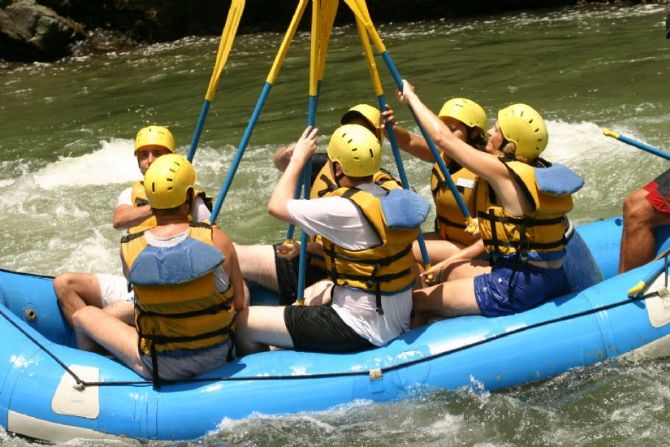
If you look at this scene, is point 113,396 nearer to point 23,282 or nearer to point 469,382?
point 23,282

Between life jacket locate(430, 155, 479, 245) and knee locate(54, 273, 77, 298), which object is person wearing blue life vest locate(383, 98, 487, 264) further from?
knee locate(54, 273, 77, 298)

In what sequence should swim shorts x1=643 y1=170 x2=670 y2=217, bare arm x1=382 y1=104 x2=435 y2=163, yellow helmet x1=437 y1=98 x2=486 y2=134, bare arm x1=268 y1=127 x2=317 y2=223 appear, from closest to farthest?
bare arm x1=268 y1=127 x2=317 y2=223 → yellow helmet x1=437 y1=98 x2=486 y2=134 → swim shorts x1=643 y1=170 x2=670 y2=217 → bare arm x1=382 y1=104 x2=435 y2=163

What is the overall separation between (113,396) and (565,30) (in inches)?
467

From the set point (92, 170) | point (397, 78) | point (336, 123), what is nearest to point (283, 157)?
point (397, 78)

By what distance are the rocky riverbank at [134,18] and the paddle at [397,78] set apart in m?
12.9

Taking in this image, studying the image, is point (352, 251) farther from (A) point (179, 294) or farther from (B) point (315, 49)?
(B) point (315, 49)

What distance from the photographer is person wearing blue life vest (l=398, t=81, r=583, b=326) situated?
3785 mm

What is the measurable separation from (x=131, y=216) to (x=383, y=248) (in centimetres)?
142

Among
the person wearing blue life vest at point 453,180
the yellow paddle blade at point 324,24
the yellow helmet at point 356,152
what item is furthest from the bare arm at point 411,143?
the yellow helmet at point 356,152

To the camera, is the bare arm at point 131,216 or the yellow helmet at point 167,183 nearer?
the yellow helmet at point 167,183

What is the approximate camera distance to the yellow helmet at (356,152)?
3660 mm

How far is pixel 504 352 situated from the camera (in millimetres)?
3922

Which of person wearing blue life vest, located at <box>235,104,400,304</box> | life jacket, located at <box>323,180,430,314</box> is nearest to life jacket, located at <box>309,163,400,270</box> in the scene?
person wearing blue life vest, located at <box>235,104,400,304</box>

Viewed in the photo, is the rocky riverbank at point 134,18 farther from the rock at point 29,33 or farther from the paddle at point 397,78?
the paddle at point 397,78
